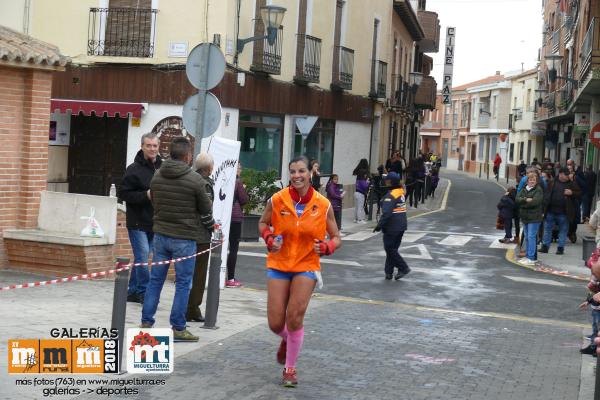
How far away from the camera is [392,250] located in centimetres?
1464

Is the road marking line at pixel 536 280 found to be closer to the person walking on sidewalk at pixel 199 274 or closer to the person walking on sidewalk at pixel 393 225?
A: the person walking on sidewalk at pixel 393 225

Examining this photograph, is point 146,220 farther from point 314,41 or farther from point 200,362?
point 314,41

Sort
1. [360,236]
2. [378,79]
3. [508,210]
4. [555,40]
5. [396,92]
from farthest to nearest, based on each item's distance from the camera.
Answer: [555,40] → [396,92] → [378,79] → [360,236] → [508,210]

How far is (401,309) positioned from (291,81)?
1437 centimetres

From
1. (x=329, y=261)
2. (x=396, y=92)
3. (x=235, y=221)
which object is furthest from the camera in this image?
(x=396, y=92)

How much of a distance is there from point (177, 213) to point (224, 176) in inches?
142

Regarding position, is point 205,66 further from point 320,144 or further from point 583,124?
point 583,124

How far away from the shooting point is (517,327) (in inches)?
436

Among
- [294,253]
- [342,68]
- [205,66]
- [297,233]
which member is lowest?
[294,253]

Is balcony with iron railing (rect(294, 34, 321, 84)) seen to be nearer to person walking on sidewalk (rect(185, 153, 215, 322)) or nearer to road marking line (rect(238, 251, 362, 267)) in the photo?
road marking line (rect(238, 251, 362, 267))

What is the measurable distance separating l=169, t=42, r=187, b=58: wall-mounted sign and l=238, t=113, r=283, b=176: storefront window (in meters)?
2.47

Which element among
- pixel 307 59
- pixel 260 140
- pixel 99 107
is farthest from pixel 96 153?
pixel 307 59

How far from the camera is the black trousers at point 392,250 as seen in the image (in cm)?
1458

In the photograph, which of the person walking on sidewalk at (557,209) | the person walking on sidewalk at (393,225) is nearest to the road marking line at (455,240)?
the person walking on sidewalk at (557,209)
